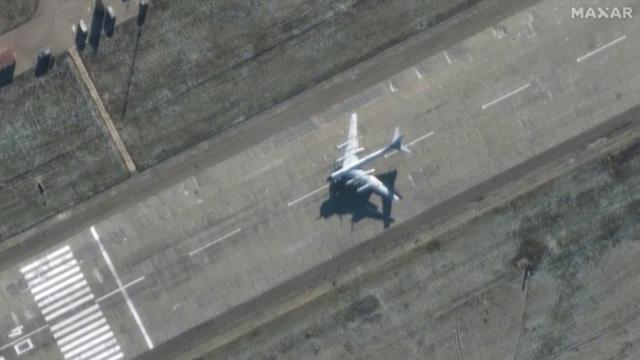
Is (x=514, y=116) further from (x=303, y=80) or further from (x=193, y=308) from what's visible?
(x=193, y=308)

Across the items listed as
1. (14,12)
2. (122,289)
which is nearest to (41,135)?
(14,12)

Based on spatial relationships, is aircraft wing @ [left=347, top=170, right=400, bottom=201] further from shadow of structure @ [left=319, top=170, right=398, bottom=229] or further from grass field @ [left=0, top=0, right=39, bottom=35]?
grass field @ [left=0, top=0, right=39, bottom=35]

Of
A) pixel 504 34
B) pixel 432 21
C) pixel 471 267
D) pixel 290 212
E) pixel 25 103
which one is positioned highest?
pixel 25 103

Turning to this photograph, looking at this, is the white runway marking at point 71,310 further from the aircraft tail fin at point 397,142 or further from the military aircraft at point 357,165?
the aircraft tail fin at point 397,142

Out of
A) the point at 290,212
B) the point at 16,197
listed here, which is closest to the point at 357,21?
the point at 290,212
